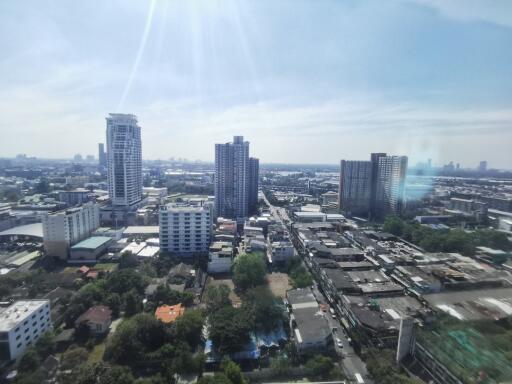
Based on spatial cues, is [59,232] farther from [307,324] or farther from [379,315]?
[379,315]

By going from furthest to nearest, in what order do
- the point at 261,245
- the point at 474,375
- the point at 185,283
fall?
the point at 261,245, the point at 185,283, the point at 474,375

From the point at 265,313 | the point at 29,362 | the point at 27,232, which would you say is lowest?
the point at 29,362

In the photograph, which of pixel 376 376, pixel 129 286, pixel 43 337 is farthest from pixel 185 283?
pixel 376 376

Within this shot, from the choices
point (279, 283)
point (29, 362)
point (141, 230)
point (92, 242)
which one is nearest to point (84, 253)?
point (92, 242)

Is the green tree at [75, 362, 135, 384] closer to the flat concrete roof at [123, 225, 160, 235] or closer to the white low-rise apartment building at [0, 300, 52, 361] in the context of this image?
the white low-rise apartment building at [0, 300, 52, 361]

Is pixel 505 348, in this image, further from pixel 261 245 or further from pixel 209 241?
pixel 209 241

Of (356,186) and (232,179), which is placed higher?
(232,179)

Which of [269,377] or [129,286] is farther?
[129,286]
